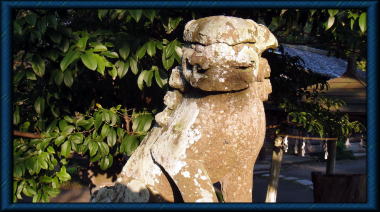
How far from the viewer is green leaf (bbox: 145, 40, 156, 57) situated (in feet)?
6.77

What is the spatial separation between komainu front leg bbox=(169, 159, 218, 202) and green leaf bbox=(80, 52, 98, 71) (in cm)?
70

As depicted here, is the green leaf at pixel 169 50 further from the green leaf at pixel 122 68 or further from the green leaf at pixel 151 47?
the green leaf at pixel 122 68

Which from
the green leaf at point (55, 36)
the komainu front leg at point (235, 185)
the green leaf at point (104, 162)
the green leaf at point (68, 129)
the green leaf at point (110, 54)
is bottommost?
the green leaf at point (104, 162)

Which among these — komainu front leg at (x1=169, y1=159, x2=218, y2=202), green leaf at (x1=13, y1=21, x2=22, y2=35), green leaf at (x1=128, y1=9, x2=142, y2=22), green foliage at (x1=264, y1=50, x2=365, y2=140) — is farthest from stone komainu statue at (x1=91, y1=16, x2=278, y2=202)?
green foliage at (x1=264, y1=50, x2=365, y2=140)

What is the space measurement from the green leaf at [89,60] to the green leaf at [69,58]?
0.03 meters

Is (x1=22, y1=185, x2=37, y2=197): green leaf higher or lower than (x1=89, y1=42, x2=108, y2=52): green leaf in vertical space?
lower

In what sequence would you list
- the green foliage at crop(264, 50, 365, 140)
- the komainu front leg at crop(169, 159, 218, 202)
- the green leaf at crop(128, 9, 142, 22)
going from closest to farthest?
the komainu front leg at crop(169, 159, 218, 202) → the green leaf at crop(128, 9, 142, 22) → the green foliage at crop(264, 50, 365, 140)

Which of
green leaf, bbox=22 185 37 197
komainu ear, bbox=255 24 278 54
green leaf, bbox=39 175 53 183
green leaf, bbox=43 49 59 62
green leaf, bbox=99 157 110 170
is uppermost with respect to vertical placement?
komainu ear, bbox=255 24 278 54

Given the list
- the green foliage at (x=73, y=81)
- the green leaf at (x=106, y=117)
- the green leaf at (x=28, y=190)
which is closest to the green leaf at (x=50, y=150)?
the green foliage at (x=73, y=81)

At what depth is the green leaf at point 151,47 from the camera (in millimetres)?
2064

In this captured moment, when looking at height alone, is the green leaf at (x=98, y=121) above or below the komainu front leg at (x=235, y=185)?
below

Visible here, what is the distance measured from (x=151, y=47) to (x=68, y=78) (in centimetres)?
45

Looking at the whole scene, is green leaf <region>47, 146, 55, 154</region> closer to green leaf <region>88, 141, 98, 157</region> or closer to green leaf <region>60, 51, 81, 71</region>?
green leaf <region>88, 141, 98, 157</region>

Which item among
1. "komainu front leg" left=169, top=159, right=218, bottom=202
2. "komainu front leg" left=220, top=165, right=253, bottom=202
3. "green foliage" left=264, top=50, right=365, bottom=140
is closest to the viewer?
"komainu front leg" left=169, top=159, right=218, bottom=202
